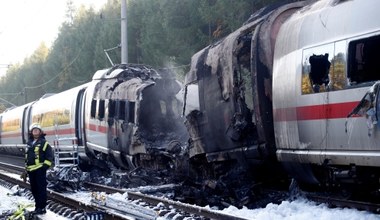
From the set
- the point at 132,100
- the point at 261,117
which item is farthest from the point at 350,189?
the point at 132,100

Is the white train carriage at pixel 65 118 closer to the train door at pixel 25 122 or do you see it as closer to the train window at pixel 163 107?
the train door at pixel 25 122

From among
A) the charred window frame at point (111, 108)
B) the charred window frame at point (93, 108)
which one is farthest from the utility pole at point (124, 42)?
the charred window frame at point (111, 108)

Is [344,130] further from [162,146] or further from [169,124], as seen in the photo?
[169,124]

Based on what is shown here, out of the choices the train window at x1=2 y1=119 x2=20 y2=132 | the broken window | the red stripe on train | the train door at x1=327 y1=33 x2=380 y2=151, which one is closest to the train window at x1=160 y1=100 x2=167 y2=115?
the red stripe on train

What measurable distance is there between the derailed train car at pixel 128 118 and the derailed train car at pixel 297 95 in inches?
112

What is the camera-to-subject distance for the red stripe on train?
6635 mm

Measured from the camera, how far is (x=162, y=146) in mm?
12961

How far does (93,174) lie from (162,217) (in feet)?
30.7

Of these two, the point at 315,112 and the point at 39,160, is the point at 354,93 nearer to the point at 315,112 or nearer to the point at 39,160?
the point at 315,112

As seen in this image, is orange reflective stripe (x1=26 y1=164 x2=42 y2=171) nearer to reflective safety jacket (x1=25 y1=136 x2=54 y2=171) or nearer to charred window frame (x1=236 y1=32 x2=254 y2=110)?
reflective safety jacket (x1=25 y1=136 x2=54 y2=171)

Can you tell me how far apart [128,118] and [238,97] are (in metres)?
5.30

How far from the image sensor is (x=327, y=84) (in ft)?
23.1

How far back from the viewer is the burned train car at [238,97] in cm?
849

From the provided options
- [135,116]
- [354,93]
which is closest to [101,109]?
[135,116]
